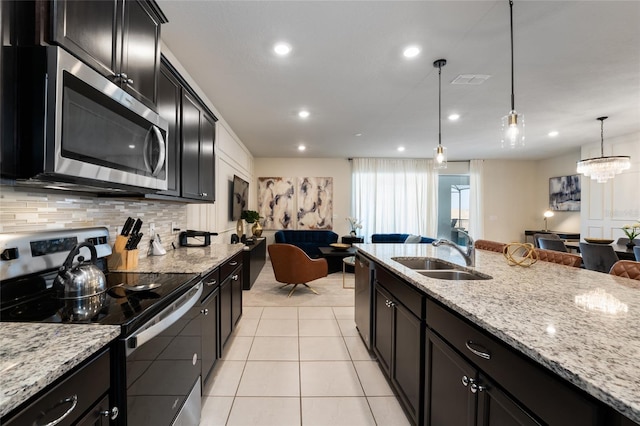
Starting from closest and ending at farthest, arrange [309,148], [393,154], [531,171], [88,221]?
1. [88,221]
2. [309,148]
3. [393,154]
4. [531,171]

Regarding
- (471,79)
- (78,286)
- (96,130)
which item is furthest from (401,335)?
(471,79)

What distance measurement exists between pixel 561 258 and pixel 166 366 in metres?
2.64

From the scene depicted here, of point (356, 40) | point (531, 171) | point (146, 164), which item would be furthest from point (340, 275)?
point (531, 171)

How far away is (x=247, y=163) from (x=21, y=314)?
18.5ft

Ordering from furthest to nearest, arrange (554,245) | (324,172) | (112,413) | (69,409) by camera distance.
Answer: (324,172)
(554,245)
(112,413)
(69,409)

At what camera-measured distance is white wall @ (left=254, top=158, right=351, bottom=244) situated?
24.0 feet

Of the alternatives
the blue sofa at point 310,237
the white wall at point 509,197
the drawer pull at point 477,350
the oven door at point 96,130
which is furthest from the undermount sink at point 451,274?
the white wall at point 509,197

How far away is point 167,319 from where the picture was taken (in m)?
1.18

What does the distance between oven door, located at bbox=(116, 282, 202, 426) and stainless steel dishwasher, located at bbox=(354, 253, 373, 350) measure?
4.42 feet

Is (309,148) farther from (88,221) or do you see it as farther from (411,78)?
(88,221)

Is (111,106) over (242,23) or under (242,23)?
under

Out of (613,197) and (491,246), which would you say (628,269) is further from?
(613,197)

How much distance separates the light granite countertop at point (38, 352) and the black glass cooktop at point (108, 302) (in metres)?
0.05

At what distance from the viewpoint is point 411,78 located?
2.96 metres
